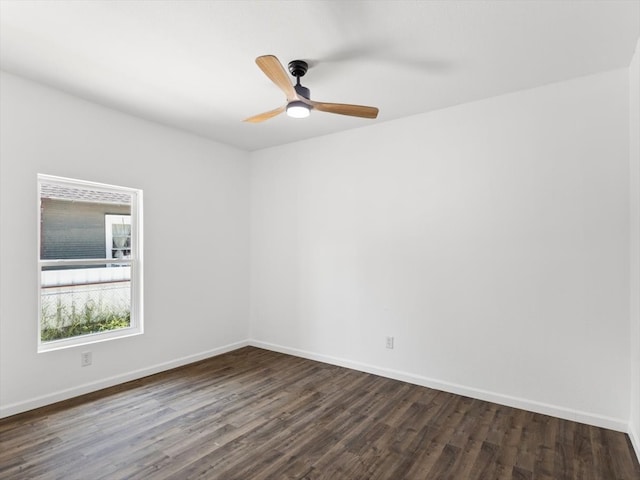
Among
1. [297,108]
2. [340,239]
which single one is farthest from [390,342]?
[297,108]

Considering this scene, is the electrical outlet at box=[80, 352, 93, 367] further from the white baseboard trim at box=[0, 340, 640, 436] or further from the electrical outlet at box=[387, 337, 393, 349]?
the electrical outlet at box=[387, 337, 393, 349]

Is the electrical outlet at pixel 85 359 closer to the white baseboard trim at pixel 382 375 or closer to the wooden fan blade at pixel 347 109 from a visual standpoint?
the white baseboard trim at pixel 382 375

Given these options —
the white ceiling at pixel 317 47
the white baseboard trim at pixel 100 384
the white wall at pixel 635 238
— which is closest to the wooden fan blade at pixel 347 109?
the white ceiling at pixel 317 47

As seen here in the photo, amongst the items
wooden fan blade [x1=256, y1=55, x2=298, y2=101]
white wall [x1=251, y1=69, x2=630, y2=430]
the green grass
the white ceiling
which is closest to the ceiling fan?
wooden fan blade [x1=256, y1=55, x2=298, y2=101]

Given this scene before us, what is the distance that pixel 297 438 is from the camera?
8.57 feet

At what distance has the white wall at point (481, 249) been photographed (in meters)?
2.79

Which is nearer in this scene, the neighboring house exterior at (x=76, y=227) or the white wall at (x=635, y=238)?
the white wall at (x=635, y=238)

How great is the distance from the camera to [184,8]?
208 cm

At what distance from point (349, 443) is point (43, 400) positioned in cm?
262

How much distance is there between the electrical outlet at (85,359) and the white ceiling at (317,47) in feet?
7.84

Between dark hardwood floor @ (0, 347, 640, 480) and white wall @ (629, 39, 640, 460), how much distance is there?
0.25m

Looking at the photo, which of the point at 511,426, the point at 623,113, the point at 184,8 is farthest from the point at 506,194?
the point at 184,8

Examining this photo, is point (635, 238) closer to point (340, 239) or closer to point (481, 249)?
point (481, 249)

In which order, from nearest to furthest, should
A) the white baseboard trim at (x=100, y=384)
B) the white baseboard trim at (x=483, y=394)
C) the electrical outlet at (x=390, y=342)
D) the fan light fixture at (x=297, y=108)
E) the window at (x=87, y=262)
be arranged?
1. the fan light fixture at (x=297, y=108)
2. the white baseboard trim at (x=483, y=394)
3. the white baseboard trim at (x=100, y=384)
4. the window at (x=87, y=262)
5. the electrical outlet at (x=390, y=342)
